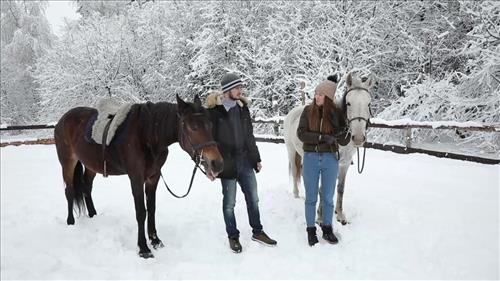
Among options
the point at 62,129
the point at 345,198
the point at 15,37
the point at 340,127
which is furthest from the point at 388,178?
the point at 15,37

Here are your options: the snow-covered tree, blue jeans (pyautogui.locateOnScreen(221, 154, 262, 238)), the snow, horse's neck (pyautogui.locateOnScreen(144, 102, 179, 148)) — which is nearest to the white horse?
blue jeans (pyautogui.locateOnScreen(221, 154, 262, 238))

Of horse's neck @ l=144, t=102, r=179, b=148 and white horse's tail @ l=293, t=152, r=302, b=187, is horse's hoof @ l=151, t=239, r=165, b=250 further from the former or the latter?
white horse's tail @ l=293, t=152, r=302, b=187

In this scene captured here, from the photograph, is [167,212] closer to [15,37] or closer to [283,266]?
[283,266]

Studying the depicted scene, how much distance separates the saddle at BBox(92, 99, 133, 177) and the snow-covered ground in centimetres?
99

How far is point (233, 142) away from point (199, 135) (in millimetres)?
417

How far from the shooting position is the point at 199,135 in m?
3.18

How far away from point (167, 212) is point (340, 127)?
2604 millimetres

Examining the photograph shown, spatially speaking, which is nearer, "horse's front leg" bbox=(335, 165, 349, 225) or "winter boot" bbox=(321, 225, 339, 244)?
"winter boot" bbox=(321, 225, 339, 244)

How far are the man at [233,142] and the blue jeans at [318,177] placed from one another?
51cm

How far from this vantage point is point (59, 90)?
56.6ft

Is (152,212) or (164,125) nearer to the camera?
(164,125)

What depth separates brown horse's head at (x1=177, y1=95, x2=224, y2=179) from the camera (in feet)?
10.3

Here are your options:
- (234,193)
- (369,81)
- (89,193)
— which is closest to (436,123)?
(369,81)

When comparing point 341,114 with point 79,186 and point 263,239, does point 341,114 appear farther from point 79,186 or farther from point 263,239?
point 79,186
